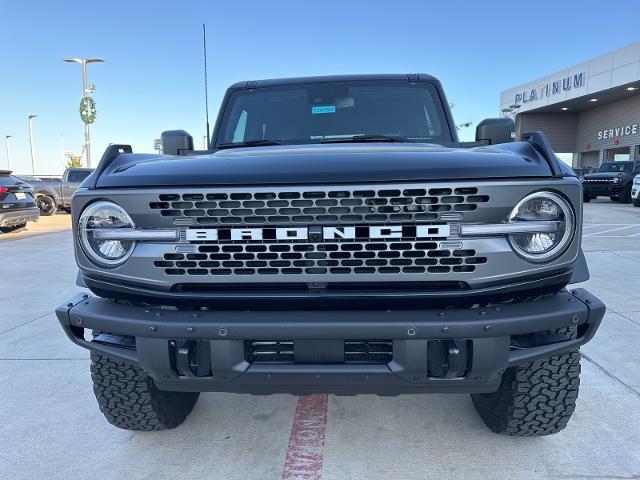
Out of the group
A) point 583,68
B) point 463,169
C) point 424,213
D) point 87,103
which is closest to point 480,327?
point 424,213

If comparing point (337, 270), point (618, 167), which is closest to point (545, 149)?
point (337, 270)

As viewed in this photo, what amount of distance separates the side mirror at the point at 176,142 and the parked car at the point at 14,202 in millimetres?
9559

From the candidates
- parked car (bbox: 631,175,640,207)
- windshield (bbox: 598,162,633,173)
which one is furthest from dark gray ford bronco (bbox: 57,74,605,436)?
windshield (bbox: 598,162,633,173)

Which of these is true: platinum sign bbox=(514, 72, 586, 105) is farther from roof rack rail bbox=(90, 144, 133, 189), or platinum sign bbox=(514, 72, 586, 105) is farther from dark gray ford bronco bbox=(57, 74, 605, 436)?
roof rack rail bbox=(90, 144, 133, 189)

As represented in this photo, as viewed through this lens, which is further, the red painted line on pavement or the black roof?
the black roof

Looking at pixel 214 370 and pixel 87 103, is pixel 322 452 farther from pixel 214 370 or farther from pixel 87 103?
pixel 87 103

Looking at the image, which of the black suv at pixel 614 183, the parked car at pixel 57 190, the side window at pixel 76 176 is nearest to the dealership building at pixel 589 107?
the black suv at pixel 614 183

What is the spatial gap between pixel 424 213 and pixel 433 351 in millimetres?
503

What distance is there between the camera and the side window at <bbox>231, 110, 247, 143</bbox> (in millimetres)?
3490

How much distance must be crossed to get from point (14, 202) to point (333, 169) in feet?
38.4

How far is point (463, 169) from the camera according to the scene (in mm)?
1809

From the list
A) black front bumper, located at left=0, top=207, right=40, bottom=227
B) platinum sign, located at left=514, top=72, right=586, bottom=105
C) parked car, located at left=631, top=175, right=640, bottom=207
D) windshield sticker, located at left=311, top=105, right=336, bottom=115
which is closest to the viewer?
windshield sticker, located at left=311, top=105, right=336, bottom=115

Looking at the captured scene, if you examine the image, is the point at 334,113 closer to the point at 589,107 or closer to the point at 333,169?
the point at 333,169

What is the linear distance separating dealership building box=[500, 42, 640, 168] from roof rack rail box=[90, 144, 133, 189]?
22.4 metres
